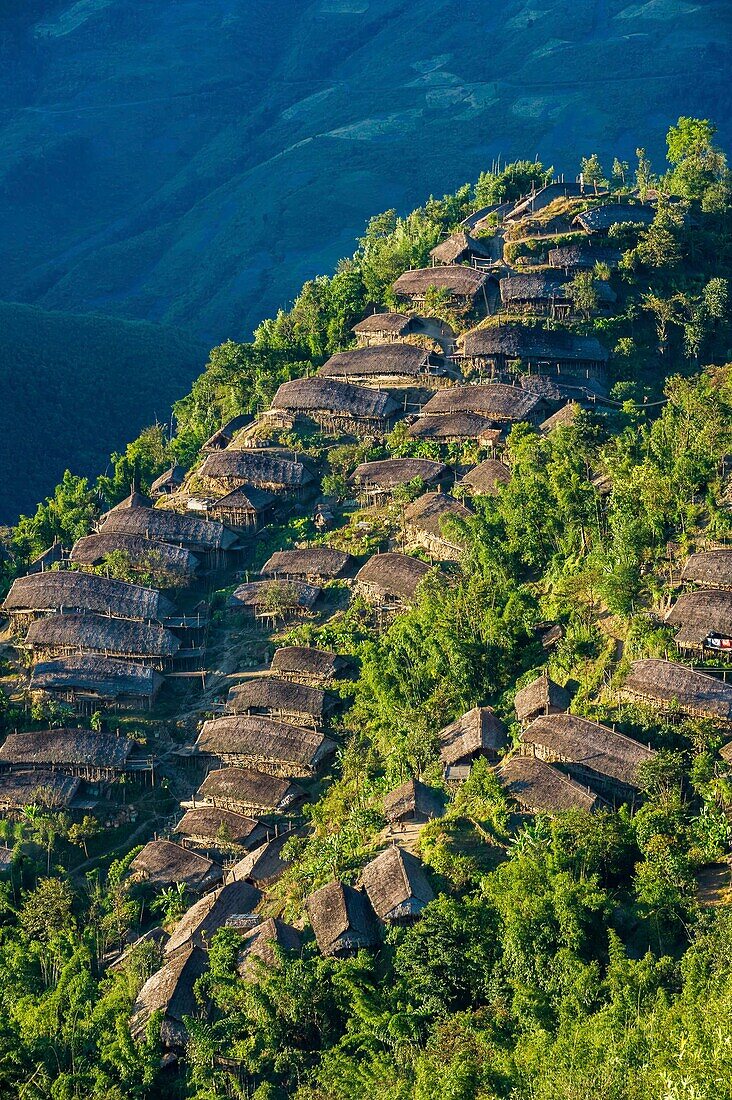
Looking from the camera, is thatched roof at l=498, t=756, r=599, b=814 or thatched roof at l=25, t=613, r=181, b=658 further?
thatched roof at l=25, t=613, r=181, b=658

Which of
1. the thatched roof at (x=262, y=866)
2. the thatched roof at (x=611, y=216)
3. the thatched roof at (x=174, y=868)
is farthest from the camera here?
the thatched roof at (x=611, y=216)

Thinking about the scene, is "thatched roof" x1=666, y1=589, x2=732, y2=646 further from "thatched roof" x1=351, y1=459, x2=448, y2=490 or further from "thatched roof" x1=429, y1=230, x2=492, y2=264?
"thatched roof" x1=429, y1=230, x2=492, y2=264

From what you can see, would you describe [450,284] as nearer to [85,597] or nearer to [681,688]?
[85,597]

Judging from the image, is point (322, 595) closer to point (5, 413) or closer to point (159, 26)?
point (5, 413)

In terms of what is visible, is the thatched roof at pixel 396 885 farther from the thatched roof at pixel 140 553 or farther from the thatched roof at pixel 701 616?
the thatched roof at pixel 140 553

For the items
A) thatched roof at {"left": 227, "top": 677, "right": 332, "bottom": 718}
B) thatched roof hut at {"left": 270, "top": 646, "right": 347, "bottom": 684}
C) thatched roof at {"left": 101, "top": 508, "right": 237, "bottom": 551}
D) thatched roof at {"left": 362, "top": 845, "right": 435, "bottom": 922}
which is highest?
thatched roof at {"left": 101, "top": 508, "right": 237, "bottom": 551}

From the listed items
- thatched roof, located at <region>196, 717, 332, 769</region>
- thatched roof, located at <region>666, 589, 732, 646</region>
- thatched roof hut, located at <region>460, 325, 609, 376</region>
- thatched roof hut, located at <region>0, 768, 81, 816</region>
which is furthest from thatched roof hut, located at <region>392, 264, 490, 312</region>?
thatched roof hut, located at <region>0, 768, 81, 816</region>

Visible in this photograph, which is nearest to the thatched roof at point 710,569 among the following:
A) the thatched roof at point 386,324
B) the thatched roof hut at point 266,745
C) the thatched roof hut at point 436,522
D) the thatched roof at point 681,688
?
the thatched roof at point 681,688
